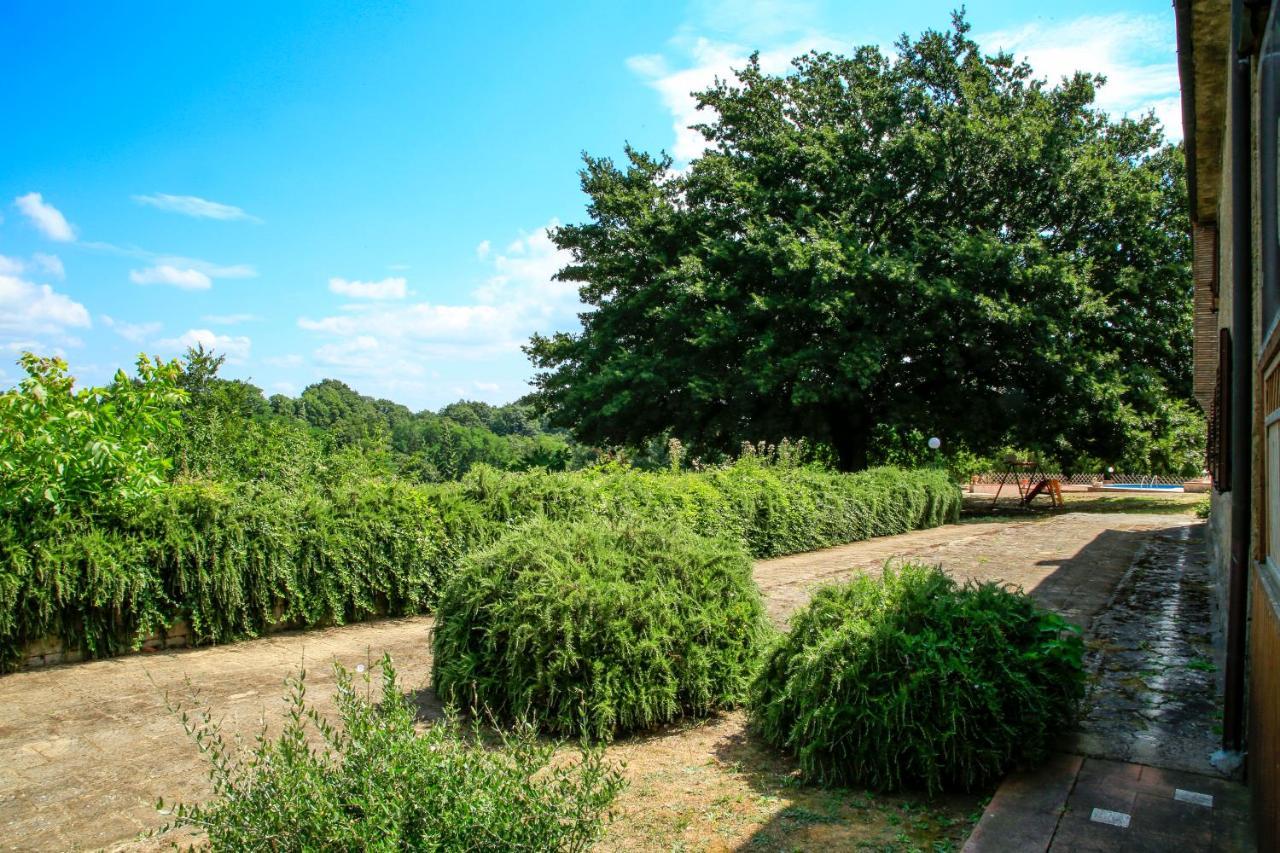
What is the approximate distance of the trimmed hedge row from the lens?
5637 mm

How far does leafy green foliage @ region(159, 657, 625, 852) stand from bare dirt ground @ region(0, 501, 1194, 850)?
78cm

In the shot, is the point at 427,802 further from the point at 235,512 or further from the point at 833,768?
the point at 235,512

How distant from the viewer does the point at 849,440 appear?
21922mm

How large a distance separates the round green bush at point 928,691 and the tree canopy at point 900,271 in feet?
47.7

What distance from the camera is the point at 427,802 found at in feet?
7.09

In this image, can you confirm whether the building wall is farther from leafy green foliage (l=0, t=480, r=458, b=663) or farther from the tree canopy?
the tree canopy

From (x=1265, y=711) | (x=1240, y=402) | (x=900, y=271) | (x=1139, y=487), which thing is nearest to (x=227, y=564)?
(x=1265, y=711)

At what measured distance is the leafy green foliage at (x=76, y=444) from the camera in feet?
18.9

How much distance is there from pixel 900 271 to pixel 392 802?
17120mm

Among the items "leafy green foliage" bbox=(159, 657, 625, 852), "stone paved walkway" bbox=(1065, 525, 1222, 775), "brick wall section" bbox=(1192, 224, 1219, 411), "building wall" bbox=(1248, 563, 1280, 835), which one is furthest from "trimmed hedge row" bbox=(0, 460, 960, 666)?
"brick wall section" bbox=(1192, 224, 1219, 411)

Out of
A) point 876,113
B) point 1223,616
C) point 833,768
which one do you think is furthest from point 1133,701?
point 876,113

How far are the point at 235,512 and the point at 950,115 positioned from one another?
18447 millimetres

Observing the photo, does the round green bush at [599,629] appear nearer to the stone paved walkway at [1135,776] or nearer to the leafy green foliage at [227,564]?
the stone paved walkway at [1135,776]

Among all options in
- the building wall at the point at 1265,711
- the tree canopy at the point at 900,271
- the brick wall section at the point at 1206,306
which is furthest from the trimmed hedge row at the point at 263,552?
the tree canopy at the point at 900,271
